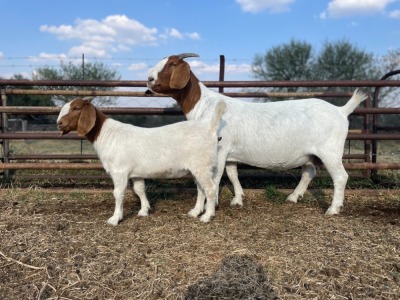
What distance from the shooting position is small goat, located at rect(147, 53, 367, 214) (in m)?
5.39

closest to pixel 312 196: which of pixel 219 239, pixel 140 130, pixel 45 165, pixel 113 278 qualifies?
pixel 219 239

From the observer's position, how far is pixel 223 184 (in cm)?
716

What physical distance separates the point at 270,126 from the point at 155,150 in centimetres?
180

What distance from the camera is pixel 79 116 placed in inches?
191

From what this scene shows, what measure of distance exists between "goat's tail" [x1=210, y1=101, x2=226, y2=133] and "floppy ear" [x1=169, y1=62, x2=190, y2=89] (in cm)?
92

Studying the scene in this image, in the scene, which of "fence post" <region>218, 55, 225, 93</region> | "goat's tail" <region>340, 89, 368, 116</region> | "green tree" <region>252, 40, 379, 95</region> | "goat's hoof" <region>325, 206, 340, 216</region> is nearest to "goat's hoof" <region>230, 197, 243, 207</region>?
"goat's hoof" <region>325, 206, 340, 216</region>

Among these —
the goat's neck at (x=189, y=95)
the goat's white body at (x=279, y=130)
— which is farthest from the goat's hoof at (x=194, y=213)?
the goat's neck at (x=189, y=95)

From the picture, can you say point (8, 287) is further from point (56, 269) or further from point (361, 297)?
point (361, 297)

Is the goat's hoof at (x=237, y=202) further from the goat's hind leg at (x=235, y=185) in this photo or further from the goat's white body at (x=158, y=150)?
the goat's white body at (x=158, y=150)

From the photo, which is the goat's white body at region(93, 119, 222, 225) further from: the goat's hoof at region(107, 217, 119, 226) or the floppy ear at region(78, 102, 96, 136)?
the floppy ear at region(78, 102, 96, 136)

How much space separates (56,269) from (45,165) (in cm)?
336

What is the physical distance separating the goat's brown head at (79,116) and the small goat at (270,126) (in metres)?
1.02

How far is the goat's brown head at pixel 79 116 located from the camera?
15.8 ft

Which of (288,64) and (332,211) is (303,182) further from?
(288,64)
